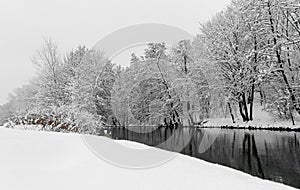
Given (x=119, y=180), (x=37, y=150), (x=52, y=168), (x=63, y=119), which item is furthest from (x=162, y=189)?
(x=63, y=119)

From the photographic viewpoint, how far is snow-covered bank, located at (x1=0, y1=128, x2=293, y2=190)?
6.13 metres

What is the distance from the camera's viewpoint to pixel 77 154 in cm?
888

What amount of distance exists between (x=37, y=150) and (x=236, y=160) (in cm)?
930

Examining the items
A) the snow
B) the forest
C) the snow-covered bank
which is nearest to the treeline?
the forest

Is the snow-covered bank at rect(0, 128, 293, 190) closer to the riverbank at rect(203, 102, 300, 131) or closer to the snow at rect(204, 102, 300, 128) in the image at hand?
the riverbank at rect(203, 102, 300, 131)

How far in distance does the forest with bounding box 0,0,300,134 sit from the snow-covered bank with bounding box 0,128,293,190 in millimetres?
10683

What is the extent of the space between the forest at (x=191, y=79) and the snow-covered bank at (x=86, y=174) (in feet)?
35.0

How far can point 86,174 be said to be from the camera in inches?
275

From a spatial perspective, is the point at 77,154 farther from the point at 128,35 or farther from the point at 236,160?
the point at 128,35

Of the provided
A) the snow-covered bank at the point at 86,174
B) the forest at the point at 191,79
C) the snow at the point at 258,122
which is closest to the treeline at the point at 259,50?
the forest at the point at 191,79

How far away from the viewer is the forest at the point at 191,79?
2539 centimetres

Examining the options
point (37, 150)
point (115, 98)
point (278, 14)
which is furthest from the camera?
point (115, 98)

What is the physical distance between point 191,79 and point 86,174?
118 feet

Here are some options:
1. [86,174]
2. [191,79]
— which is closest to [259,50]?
[191,79]
